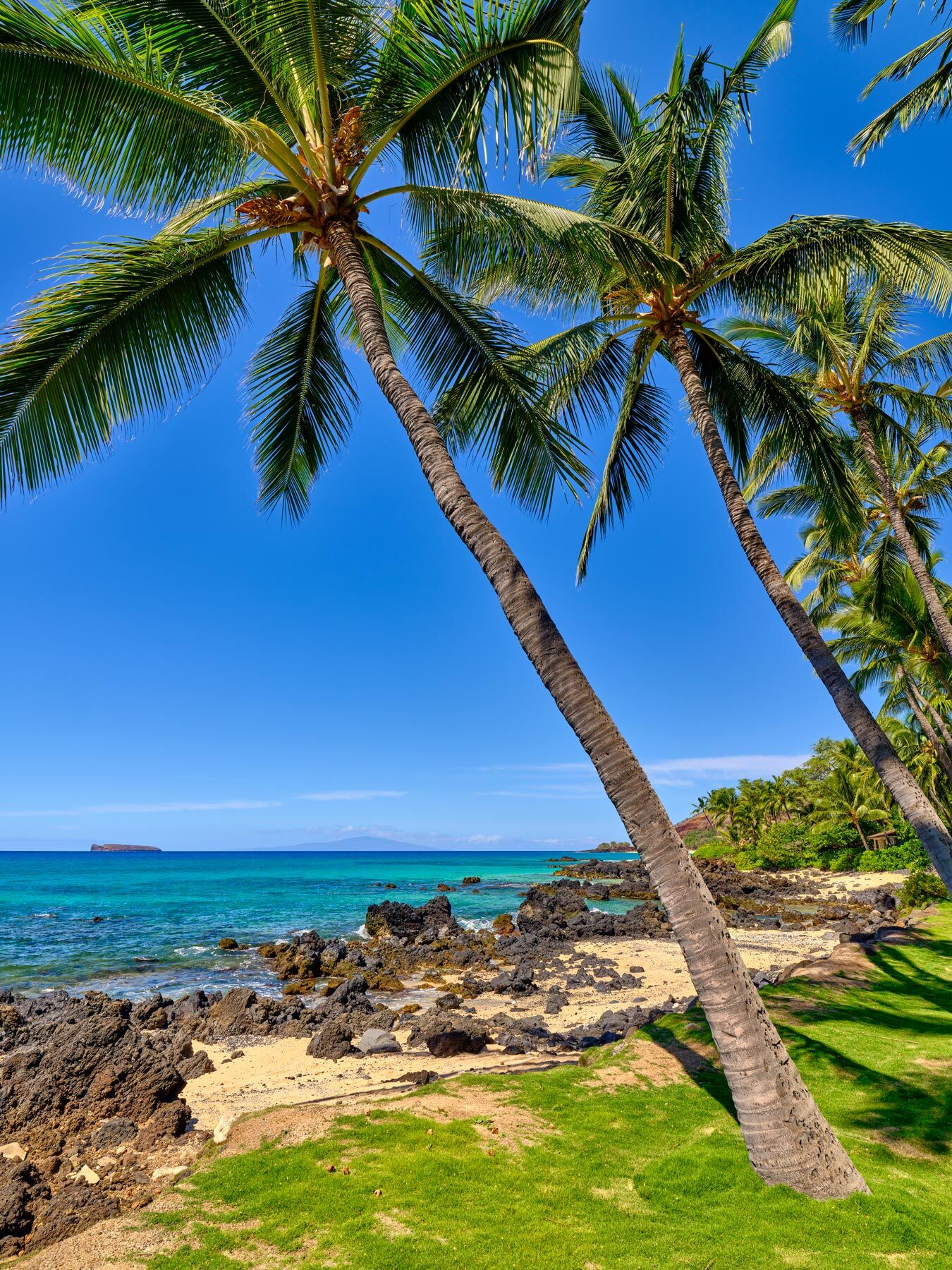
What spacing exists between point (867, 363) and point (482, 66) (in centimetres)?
965

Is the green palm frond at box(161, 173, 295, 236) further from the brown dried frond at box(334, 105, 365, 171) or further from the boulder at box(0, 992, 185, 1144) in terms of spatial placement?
the boulder at box(0, 992, 185, 1144)

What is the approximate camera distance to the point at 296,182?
6.81 metres

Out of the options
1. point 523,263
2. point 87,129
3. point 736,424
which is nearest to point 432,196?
point 523,263

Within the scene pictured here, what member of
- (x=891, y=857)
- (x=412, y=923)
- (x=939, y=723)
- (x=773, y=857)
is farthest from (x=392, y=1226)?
(x=773, y=857)

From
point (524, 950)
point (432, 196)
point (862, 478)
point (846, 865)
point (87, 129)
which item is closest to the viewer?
point (87, 129)

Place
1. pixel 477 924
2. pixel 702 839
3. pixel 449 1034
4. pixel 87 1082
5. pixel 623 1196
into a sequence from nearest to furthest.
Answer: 1. pixel 623 1196
2. pixel 87 1082
3. pixel 449 1034
4. pixel 477 924
5. pixel 702 839

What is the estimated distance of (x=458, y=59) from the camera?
251 inches

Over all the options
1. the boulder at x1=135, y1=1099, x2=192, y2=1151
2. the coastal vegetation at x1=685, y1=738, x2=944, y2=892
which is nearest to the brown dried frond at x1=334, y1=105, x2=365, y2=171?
the boulder at x1=135, y1=1099, x2=192, y2=1151

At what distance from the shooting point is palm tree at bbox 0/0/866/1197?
4852 mm

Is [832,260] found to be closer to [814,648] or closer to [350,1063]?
[814,648]

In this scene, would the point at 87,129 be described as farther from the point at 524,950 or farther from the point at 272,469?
the point at 524,950

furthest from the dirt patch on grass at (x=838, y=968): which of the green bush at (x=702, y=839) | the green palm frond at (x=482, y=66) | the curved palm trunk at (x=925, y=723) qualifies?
the green bush at (x=702, y=839)

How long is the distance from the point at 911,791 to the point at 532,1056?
20.3 ft

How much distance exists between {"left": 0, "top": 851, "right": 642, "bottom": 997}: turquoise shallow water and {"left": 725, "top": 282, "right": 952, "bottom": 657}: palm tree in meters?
16.9
